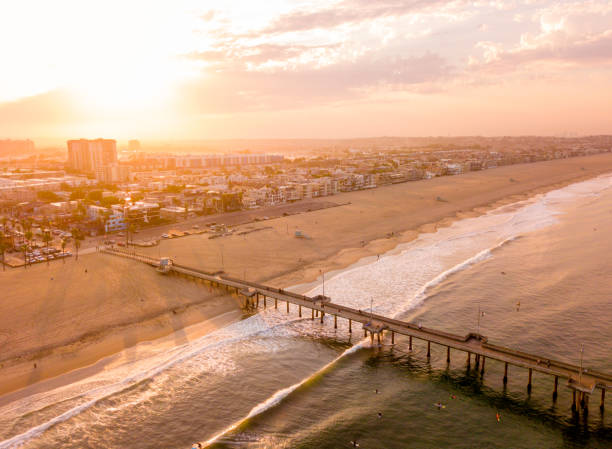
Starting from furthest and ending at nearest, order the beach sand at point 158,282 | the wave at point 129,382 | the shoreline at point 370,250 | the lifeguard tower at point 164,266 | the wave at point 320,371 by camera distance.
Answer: the lifeguard tower at point 164,266, the shoreline at point 370,250, the beach sand at point 158,282, the wave at point 320,371, the wave at point 129,382

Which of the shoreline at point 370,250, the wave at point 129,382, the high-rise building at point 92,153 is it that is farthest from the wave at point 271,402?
the high-rise building at point 92,153

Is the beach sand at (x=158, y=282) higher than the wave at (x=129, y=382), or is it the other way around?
the beach sand at (x=158, y=282)

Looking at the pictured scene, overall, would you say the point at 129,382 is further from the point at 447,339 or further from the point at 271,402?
the point at 447,339

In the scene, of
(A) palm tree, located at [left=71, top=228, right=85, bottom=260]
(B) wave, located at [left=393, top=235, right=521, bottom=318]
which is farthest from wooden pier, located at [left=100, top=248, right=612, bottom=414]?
(A) palm tree, located at [left=71, top=228, right=85, bottom=260]

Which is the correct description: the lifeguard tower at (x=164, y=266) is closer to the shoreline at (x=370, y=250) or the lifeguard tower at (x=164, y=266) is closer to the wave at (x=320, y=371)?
the shoreline at (x=370, y=250)

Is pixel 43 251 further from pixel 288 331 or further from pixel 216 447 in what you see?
pixel 216 447

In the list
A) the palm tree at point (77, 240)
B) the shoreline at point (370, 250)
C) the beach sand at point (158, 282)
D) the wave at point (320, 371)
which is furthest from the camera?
the palm tree at point (77, 240)

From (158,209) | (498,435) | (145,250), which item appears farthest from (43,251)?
(498,435)
